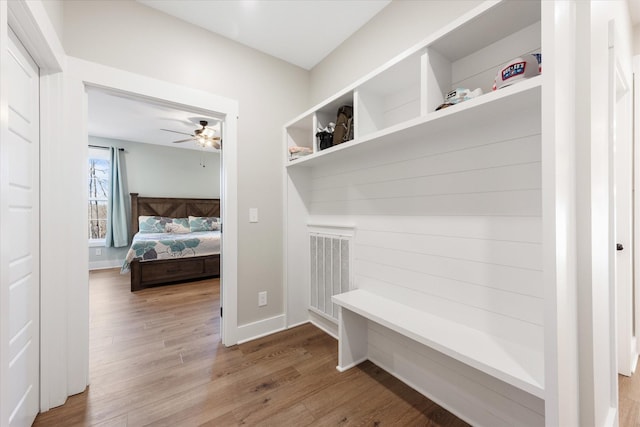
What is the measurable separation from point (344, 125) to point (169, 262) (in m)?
3.73

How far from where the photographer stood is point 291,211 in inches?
98.5

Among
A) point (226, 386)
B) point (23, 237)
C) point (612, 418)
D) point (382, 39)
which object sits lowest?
point (226, 386)

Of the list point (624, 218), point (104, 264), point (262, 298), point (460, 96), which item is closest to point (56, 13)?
point (460, 96)

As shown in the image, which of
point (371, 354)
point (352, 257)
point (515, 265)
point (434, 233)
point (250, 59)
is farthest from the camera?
point (250, 59)

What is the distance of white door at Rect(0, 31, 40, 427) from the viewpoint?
3.80 ft

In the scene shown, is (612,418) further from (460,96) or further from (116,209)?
(116,209)

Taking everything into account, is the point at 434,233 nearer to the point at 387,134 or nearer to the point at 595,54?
the point at 387,134

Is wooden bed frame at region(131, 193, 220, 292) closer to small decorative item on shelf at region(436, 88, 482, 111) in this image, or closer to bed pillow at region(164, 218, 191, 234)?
bed pillow at region(164, 218, 191, 234)

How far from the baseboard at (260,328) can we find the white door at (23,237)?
1.20m

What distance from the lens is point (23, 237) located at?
4.20 feet

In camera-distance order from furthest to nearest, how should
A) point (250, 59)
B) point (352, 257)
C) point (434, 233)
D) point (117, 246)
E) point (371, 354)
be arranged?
point (117, 246) → point (250, 59) → point (352, 257) → point (371, 354) → point (434, 233)

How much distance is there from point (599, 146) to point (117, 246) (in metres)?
7.01

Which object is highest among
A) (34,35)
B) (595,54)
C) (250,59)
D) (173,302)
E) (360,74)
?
(250,59)

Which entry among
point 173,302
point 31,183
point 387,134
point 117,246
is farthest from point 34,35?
point 117,246
